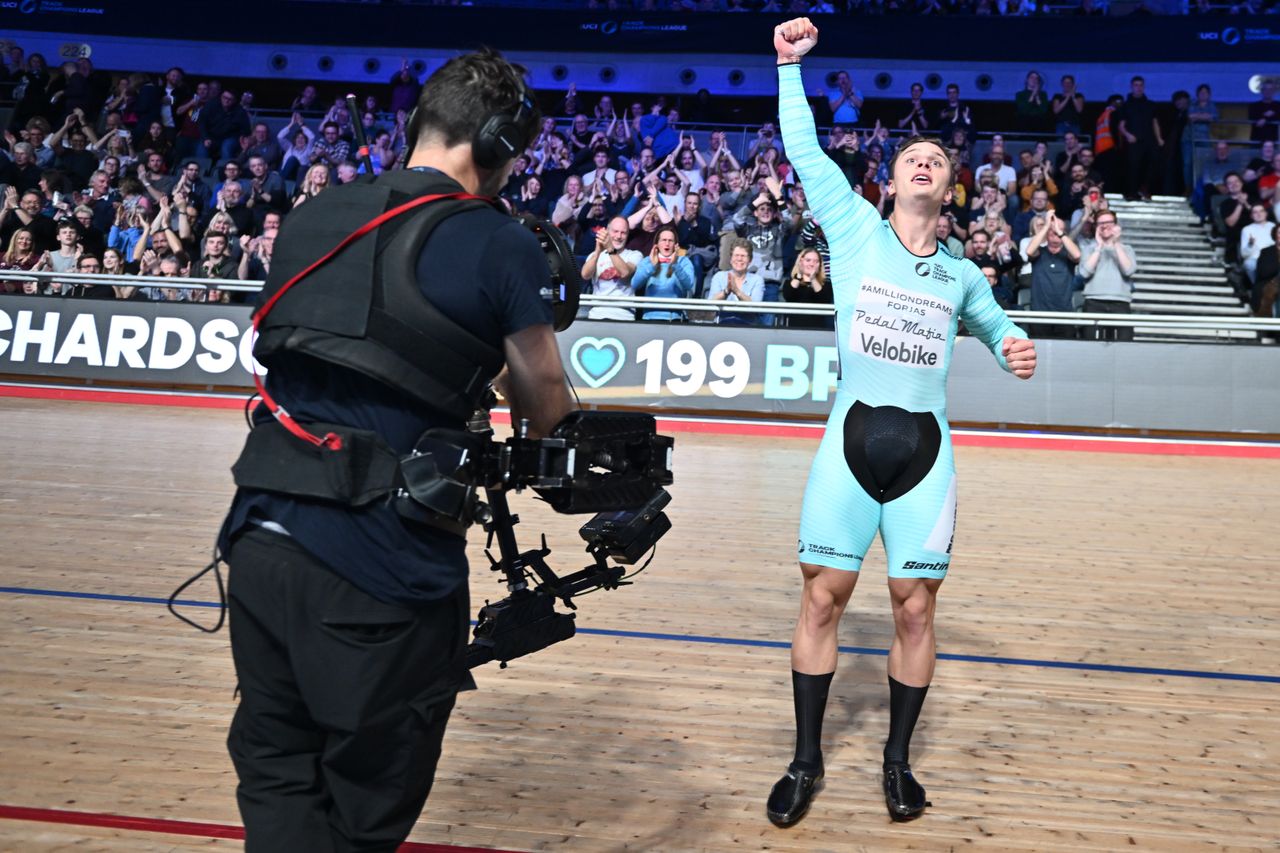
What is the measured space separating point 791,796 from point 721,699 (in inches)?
38.9

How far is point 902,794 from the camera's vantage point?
3691 millimetres

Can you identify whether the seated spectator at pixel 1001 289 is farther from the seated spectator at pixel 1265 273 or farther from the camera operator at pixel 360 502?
the camera operator at pixel 360 502

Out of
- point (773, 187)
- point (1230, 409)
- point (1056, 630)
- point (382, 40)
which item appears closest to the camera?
point (1056, 630)

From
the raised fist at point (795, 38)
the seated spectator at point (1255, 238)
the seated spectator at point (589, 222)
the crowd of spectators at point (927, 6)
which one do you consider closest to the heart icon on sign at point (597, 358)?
the seated spectator at point (589, 222)

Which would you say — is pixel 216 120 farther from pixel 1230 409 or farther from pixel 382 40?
pixel 1230 409

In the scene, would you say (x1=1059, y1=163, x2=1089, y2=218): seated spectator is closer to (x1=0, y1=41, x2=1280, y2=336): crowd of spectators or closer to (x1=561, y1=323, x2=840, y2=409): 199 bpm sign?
(x1=0, y1=41, x2=1280, y2=336): crowd of spectators

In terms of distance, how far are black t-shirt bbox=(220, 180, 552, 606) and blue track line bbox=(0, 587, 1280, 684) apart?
3.25 meters

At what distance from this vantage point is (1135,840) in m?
3.53

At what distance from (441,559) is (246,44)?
2409 centimetres

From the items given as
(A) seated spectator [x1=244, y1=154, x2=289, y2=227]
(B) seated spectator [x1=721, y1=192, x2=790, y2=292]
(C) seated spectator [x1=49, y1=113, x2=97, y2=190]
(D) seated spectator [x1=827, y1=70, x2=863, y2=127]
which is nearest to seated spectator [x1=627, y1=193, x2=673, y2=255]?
(B) seated spectator [x1=721, y1=192, x2=790, y2=292]

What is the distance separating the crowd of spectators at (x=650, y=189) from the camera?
13297 millimetres

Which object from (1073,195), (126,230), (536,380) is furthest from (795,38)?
(126,230)

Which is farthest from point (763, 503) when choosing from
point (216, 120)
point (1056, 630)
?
point (216, 120)

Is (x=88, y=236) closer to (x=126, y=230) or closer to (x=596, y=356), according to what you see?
(x=126, y=230)
